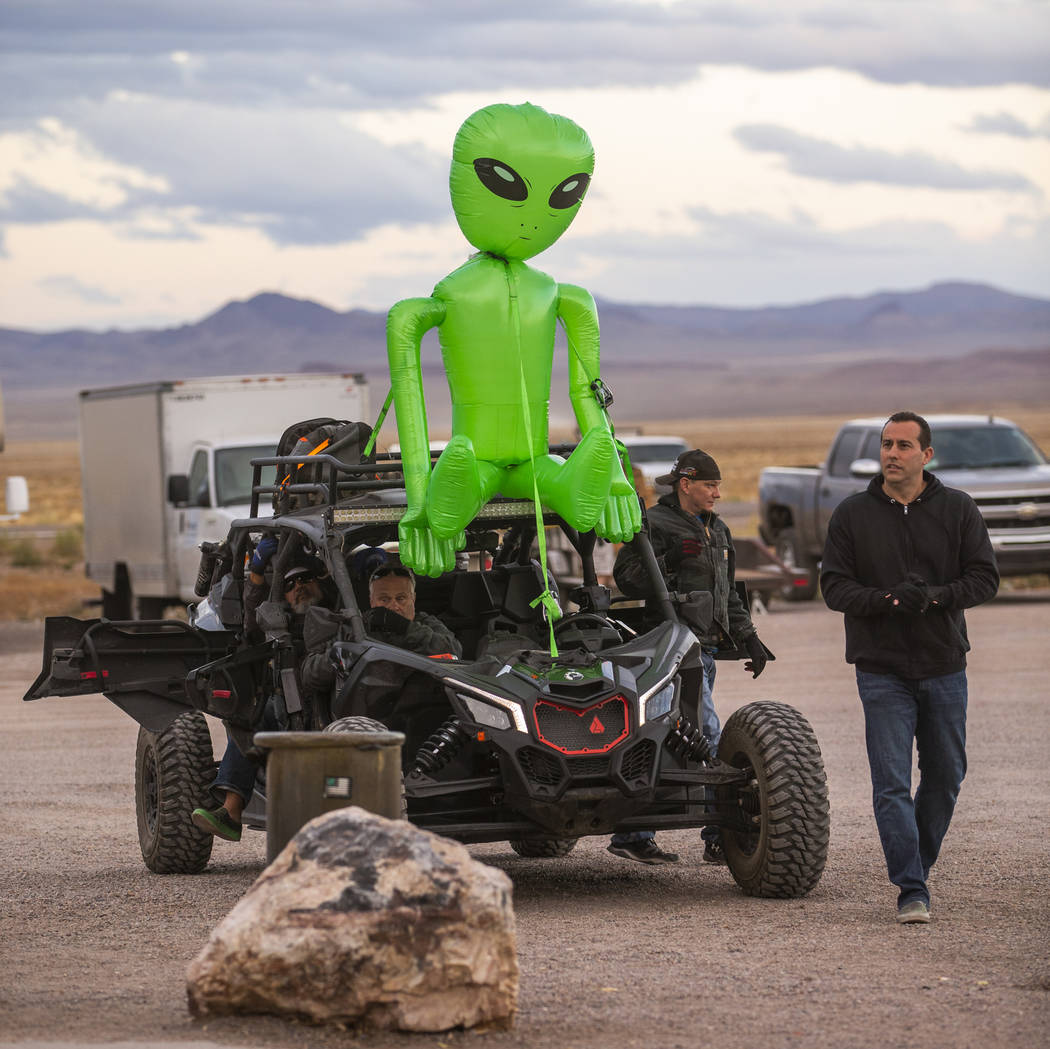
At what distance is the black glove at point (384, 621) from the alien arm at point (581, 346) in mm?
1214

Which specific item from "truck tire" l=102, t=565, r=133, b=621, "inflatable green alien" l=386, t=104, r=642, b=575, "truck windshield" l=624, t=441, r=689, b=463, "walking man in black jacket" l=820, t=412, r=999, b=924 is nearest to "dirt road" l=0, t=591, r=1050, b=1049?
"walking man in black jacket" l=820, t=412, r=999, b=924

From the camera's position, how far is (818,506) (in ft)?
79.6

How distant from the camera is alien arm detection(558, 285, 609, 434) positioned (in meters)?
→ 8.99

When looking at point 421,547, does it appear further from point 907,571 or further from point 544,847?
point 907,571

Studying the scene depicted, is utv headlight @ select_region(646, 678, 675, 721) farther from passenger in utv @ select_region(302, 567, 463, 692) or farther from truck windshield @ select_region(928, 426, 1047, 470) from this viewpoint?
truck windshield @ select_region(928, 426, 1047, 470)

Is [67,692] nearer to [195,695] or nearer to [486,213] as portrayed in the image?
[195,695]

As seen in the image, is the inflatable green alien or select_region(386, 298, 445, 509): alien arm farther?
the inflatable green alien

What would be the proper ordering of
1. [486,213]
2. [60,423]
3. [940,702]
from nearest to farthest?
[940,702] < [486,213] < [60,423]

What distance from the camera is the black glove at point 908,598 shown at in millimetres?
7488

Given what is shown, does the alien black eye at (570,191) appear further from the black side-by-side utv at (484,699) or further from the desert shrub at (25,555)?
the desert shrub at (25,555)

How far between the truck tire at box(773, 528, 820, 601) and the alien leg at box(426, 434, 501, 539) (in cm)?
1643

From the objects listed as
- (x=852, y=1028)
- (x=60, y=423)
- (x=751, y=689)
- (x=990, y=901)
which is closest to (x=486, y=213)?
(x=990, y=901)

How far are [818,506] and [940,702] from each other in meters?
16.7

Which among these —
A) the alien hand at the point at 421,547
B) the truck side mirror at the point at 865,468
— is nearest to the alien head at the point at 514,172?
the alien hand at the point at 421,547
